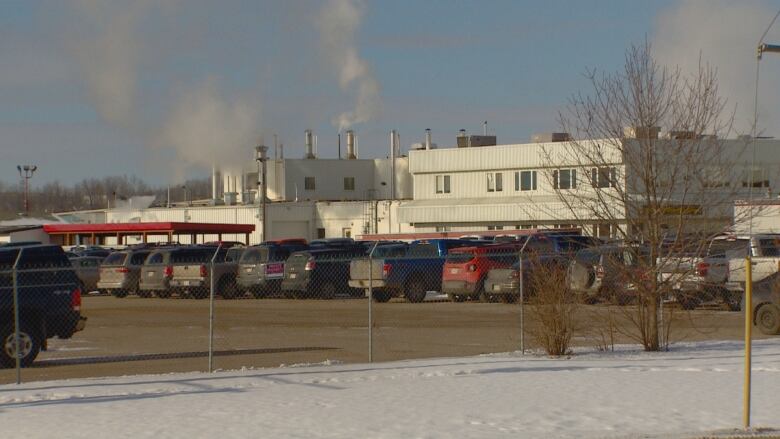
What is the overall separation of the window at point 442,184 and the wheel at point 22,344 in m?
58.0

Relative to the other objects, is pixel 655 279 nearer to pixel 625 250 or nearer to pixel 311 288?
pixel 625 250

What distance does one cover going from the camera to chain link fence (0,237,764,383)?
63.7ft

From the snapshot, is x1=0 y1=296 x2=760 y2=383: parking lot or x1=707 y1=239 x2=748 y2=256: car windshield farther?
x1=707 y1=239 x2=748 y2=256: car windshield

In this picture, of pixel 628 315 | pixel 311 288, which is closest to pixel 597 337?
pixel 628 315

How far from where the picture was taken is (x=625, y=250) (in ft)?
65.0

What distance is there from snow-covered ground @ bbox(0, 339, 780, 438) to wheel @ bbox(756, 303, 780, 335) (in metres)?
5.42

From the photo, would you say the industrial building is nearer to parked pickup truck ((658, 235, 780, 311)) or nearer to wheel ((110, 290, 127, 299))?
wheel ((110, 290, 127, 299))

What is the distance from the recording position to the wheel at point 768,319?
2388 centimetres

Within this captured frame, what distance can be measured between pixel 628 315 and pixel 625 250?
1.05 metres

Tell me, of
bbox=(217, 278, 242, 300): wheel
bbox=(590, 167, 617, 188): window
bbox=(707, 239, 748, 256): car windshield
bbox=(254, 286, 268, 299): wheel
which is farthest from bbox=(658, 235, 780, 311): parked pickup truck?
bbox=(217, 278, 242, 300): wheel

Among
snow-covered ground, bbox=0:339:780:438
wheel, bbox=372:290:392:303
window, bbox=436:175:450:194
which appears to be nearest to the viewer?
snow-covered ground, bbox=0:339:780:438

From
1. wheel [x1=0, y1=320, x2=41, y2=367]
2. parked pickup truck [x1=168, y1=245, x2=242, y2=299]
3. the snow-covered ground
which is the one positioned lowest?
the snow-covered ground

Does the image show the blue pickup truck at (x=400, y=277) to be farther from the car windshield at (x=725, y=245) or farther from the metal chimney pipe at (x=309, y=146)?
the metal chimney pipe at (x=309, y=146)

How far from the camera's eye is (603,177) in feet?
64.8
